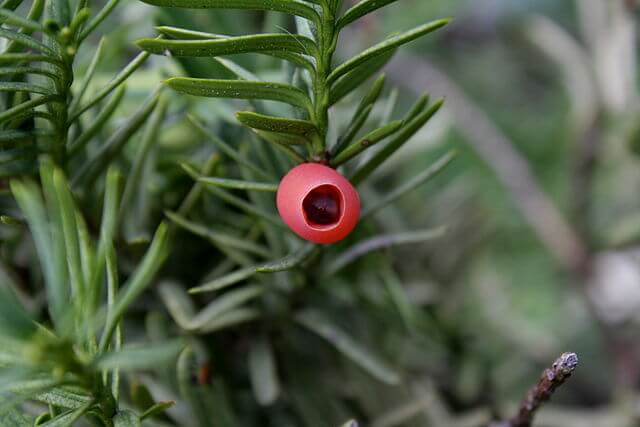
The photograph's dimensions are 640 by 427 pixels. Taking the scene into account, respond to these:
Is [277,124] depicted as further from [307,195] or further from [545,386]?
[545,386]

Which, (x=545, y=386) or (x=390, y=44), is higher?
(x=390, y=44)

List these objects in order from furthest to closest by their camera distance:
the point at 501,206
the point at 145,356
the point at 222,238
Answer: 1. the point at 501,206
2. the point at 222,238
3. the point at 145,356

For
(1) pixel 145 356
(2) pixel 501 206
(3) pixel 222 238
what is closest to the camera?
(1) pixel 145 356

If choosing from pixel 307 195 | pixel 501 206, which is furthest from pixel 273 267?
pixel 501 206

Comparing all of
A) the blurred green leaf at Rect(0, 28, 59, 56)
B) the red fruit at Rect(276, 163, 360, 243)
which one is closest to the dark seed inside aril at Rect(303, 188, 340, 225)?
the red fruit at Rect(276, 163, 360, 243)

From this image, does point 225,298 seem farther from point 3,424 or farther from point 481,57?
point 481,57

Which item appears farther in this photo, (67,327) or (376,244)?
(376,244)

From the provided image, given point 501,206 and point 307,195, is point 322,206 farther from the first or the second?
point 501,206

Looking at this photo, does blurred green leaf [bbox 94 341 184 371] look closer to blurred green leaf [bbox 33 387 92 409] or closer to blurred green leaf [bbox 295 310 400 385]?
blurred green leaf [bbox 33 387 92 409]
